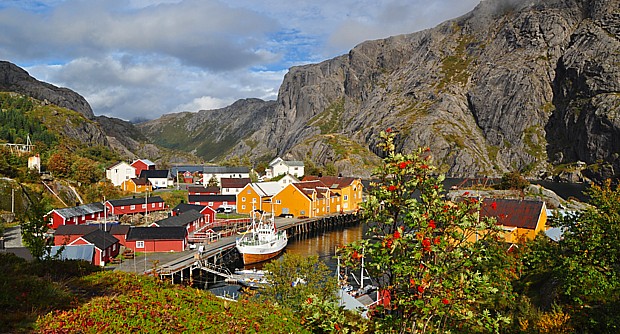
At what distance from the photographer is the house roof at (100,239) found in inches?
1344

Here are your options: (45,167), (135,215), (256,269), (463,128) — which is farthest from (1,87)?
(463,128)

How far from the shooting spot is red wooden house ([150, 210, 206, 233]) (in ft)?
153

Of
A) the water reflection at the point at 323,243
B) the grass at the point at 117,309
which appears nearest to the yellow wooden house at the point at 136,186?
the water reflection at the point at 323,243

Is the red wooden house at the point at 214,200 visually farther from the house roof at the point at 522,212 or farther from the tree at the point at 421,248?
the tree at the point at 421,248

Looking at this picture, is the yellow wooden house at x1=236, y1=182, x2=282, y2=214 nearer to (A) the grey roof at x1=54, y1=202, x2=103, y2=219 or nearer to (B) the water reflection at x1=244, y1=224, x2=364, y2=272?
(B) the water reflection at x1=244, y1=224, x2=364, y2=272

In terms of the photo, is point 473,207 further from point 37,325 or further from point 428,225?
point 37,325

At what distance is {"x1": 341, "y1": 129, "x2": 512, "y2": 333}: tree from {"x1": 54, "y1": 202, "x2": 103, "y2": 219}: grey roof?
4952 centimetres

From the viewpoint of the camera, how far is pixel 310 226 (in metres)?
61.9

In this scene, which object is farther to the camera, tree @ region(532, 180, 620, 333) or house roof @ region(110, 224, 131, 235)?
house roof @ region(110, 224, 131, 235)

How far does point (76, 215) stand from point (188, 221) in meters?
13.0

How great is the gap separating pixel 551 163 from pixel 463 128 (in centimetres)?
3984

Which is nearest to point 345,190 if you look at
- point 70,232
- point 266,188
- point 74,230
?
point 266,188

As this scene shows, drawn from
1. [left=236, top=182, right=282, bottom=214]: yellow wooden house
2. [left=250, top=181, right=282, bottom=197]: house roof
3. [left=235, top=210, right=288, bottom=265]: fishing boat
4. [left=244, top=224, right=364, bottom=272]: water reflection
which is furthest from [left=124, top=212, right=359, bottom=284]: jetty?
[left=250, top=181, right=282, bottom=197]: house roof

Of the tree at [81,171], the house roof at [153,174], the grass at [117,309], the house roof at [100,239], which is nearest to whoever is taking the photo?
the grass at [117,309]
